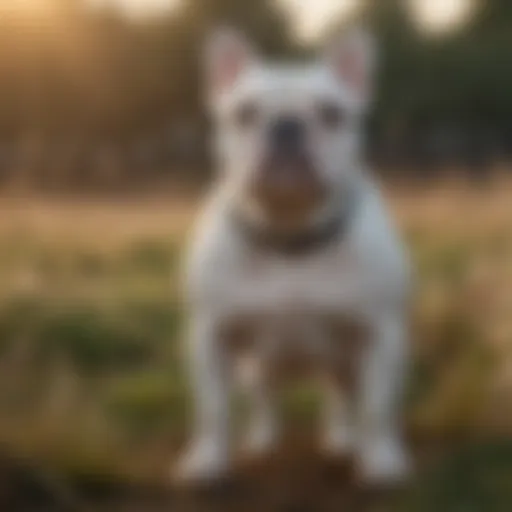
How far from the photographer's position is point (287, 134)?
2.78 feet

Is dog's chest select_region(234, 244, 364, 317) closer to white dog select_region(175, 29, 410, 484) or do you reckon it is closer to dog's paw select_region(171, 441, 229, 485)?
white dog select_region(175, 29, 410, 484)

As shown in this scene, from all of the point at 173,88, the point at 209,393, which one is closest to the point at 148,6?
the point at 173,88

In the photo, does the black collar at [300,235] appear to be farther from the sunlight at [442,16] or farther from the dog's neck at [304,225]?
the sunlight at [442,16]

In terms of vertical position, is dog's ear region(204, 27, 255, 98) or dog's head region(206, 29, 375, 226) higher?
dog's ear region(204, 27, 255, 98)

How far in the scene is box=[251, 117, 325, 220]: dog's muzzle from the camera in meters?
0.83

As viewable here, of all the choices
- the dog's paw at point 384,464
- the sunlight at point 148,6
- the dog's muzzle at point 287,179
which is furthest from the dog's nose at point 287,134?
the dog's paw at point 384,464

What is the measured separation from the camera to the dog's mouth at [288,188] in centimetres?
83

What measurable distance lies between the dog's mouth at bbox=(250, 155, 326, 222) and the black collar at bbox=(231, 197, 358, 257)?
15 millimetres

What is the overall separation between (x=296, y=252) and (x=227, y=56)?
0.48 ft

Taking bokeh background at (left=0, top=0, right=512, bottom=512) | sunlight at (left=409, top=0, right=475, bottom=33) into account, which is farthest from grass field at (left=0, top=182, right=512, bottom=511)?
sunlight at (left=409, top=0, right=475, bottom=33)

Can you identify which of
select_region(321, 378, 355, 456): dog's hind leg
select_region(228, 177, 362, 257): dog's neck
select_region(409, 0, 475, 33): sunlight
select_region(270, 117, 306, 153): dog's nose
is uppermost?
select_region(409, 0, 475, 33): sunlight

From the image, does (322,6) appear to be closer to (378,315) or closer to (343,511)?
(378,315)

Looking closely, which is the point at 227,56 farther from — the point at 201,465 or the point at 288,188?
the point at 201,465

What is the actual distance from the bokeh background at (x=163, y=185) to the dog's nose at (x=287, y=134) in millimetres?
51
